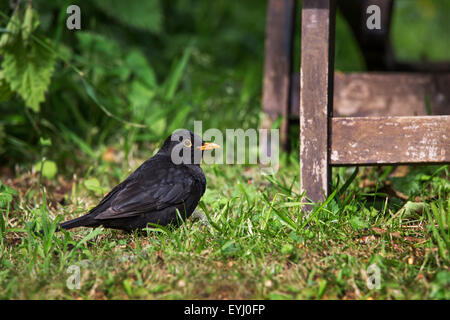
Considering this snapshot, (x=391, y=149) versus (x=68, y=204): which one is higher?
(x=391, y=149)

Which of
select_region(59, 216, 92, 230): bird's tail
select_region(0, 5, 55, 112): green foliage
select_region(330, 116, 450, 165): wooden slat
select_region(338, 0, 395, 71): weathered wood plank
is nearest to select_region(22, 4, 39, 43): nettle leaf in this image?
select_region(0, 5, 55, 112): green foliage

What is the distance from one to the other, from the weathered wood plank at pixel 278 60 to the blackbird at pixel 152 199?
1.37 m

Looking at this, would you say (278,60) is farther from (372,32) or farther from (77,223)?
(77,223)

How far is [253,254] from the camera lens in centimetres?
254

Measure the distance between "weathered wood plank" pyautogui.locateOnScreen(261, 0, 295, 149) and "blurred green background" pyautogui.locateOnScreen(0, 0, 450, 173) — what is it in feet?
0.98

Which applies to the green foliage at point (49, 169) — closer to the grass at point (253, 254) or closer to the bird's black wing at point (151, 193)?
the grass at point (253, 254)

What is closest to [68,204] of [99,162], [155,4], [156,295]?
[99,162]

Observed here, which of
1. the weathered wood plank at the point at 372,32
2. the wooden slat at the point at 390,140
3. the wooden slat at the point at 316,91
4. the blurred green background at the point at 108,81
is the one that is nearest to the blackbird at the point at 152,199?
the blurred green background at the point at 108,81

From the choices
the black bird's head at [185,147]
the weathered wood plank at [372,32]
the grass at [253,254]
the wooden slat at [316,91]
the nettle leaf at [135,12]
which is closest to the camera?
the grass at [253,254]

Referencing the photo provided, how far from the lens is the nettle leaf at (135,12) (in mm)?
5340

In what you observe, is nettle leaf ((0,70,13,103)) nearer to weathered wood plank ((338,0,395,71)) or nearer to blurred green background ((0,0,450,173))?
blurred green background ((0,0,450,173))

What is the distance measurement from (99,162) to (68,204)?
0.76 meters
